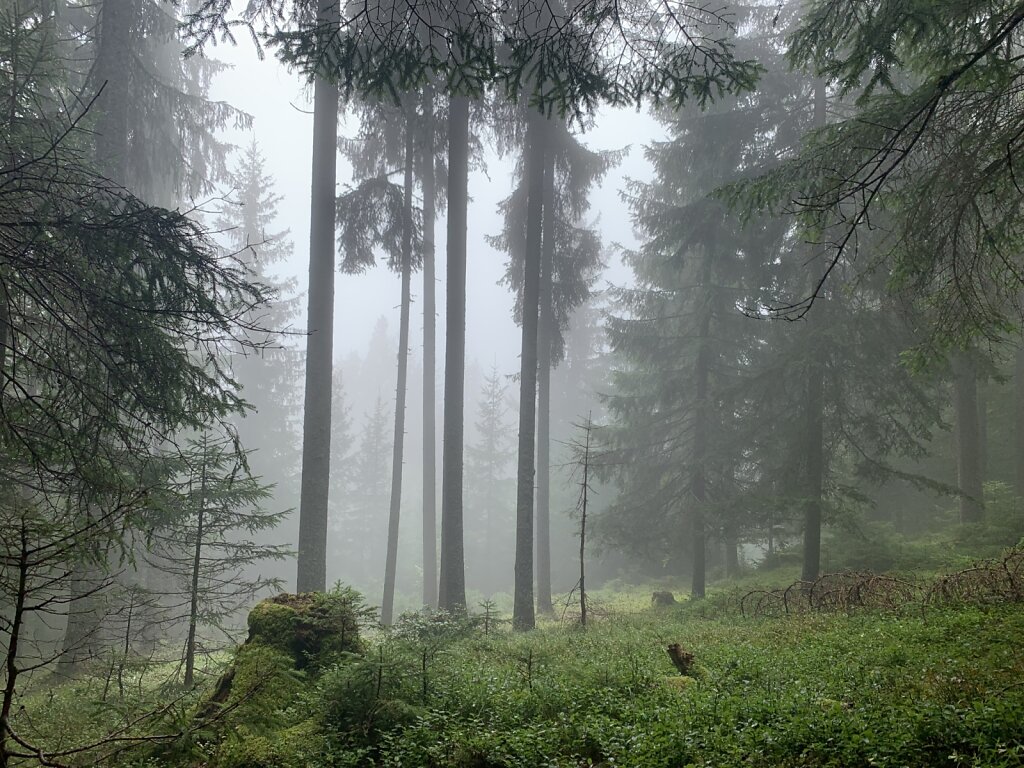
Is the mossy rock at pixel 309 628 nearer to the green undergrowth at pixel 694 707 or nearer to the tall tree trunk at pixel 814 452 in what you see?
the green undergrowth at pixel 694 707

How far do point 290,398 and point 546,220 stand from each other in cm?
2386

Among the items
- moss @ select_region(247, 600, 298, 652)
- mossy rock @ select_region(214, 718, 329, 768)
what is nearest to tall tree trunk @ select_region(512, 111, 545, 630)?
moss @ select_region(247, 600, 298, 652)

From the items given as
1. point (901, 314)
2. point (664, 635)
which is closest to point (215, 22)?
point (664, 635)

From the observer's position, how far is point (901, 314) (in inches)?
453

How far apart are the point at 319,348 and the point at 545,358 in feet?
32.3

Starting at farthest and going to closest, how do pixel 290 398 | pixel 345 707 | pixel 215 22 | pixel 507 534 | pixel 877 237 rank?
pixel 507 534 < pixel 290 398 < pixel 877 237 < pixel 215 22 < pixel 345 707

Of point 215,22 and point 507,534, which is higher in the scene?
point 215,22

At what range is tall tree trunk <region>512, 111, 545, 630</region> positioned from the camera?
1431 cm

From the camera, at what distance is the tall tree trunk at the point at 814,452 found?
12.9 meters

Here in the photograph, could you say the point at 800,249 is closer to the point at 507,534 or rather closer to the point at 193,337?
the point at 193,337

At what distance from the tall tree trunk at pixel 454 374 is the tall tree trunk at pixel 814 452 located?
814cm

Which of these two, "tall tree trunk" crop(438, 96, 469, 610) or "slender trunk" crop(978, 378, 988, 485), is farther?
"slender trunk" crop(978, 378, 988, 485)

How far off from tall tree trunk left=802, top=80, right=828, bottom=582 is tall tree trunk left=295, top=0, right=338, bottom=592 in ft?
34.4

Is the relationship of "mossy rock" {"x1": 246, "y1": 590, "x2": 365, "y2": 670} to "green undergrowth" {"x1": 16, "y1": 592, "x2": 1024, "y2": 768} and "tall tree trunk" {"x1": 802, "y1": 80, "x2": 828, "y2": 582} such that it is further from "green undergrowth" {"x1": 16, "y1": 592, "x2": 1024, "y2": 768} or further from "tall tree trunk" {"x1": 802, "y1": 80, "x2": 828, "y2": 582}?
"tall tree trunk" {"x1": 802, "y1": 80, "x2": 828, "y2": 582}
